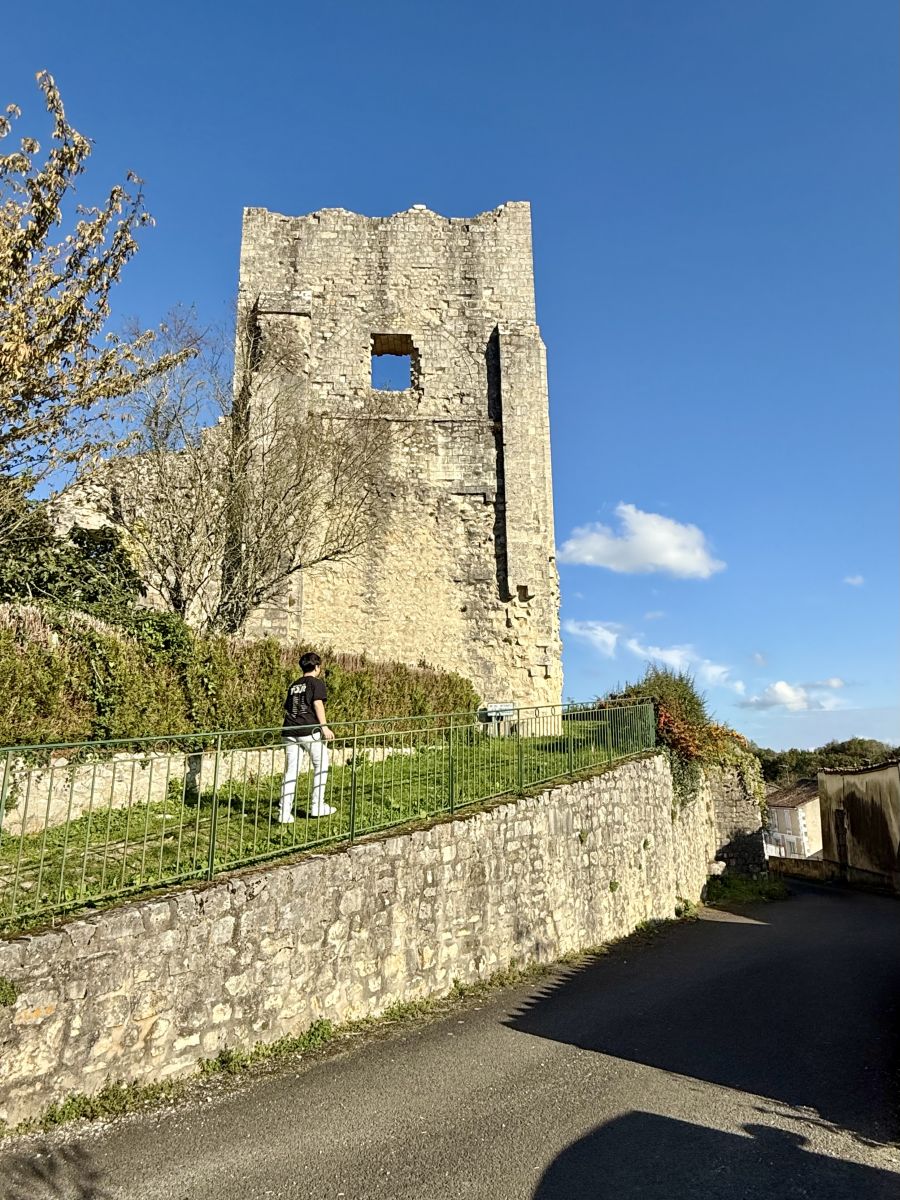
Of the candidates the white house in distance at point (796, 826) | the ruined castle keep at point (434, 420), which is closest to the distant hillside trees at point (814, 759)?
Answer: the white house in distance at point (796, 826)

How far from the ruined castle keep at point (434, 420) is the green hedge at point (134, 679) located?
211 inches

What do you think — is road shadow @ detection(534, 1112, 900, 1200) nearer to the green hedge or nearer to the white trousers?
the white trousers

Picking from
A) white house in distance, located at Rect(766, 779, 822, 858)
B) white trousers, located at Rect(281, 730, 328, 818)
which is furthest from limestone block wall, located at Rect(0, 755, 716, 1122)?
white house in distance, located at Rect(766, 779, 822, 858)

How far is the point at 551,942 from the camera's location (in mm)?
8383

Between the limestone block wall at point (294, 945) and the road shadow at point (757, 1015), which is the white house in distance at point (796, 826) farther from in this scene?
the limestone block wall at point (294, 945)

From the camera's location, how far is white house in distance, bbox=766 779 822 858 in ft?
113

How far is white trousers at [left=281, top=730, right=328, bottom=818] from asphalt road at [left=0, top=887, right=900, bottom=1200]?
2.08 metres

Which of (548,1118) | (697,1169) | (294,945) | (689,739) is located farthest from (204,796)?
(689,739)

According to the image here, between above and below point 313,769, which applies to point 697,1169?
below

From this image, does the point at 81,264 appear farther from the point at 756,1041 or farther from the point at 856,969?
the point at 856,969

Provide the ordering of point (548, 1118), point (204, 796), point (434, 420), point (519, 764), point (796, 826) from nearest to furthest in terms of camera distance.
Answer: point (548, 1118) → point (204, 796) → point (519, 764) → point (434, 420) → point (796, 826)

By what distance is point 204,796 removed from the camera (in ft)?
26.0

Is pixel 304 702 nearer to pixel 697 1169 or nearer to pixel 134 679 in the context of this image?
pixel 134 679

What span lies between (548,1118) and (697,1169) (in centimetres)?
92
